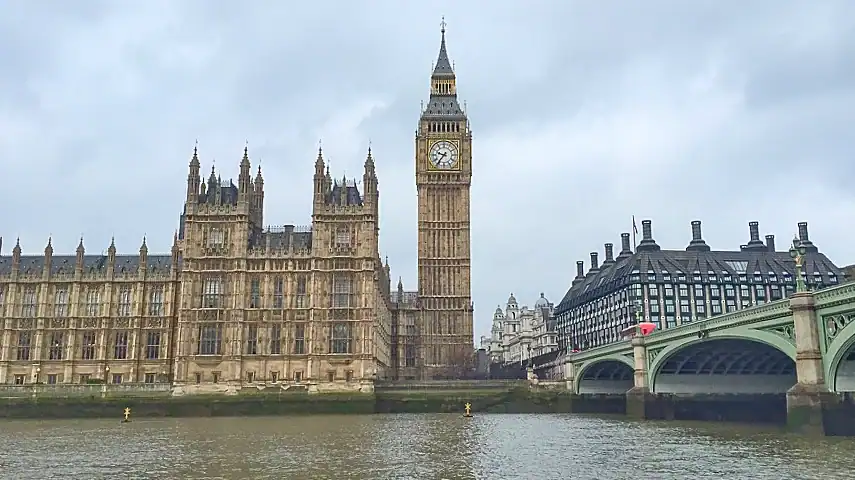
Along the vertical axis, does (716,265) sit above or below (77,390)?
above

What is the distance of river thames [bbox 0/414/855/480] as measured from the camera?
91.0 ft

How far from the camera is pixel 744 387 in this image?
214 ft

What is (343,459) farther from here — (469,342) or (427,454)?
(469,342)

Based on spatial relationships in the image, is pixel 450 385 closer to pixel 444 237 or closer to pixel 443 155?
pixel 444 237

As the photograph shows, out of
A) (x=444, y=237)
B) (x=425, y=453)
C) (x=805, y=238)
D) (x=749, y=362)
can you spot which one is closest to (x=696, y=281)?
(x=805, y=238)

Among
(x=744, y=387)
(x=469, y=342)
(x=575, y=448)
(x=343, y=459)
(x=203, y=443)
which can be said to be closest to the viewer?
(x=343, y=459)

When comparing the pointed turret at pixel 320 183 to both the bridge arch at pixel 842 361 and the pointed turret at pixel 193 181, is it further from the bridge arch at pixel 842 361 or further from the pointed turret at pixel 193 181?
the bridge arch at pixel 842 361

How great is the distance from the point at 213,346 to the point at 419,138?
51760mm

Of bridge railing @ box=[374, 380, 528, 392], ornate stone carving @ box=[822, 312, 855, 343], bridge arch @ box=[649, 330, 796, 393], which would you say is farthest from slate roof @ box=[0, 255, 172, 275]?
ornate stone carving @ box=[822, 312, 855, 343]

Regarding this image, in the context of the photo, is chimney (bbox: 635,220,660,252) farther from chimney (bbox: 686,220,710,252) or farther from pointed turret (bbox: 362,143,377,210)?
pointed turret (bbox: 362,143,377,210)

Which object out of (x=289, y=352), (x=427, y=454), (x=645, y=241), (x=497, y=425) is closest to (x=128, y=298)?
(x=289, y=352)

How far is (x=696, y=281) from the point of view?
133375 millimetres

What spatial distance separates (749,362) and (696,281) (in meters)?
71.9

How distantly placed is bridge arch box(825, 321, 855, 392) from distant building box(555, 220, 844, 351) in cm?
8426
